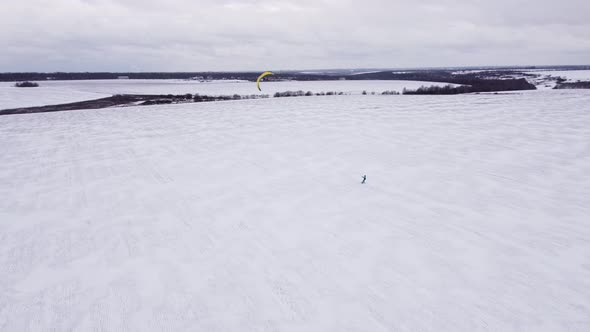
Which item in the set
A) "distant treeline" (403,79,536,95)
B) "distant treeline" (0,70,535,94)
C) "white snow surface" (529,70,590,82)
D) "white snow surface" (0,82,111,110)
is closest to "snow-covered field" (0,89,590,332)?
"white snow surface" (0,82,111,110)

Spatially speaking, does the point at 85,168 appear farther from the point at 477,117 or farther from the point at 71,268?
the point at 477,117

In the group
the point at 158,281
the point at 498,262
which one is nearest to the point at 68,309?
the point at 158,281

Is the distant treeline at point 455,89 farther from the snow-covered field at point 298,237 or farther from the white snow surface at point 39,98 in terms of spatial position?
the white snow surface at point 39,98

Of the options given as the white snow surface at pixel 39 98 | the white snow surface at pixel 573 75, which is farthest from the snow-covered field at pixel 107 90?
the white snow surface at pixel 573 75

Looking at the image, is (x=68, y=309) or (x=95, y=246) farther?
(x=95, y=246)

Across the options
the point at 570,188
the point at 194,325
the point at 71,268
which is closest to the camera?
the point at 194,325

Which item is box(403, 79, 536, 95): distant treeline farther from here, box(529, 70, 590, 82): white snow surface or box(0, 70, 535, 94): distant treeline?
box(529, 70, 590, 82): white snow surface

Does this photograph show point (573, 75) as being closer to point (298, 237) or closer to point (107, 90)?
point (107, 90)

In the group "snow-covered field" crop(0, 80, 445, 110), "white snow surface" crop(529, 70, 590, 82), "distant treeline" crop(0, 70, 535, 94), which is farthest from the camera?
"white snow surface" crop(529, 70, 590, 82)

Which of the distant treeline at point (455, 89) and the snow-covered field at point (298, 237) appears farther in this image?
the distant treeline at point (455, 89)
